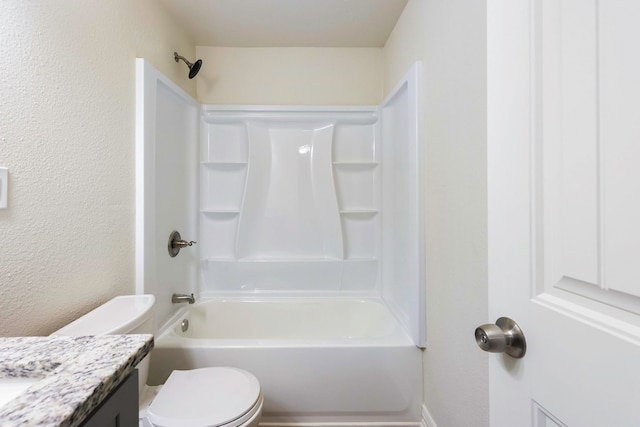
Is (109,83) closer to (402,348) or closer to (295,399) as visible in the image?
(295,399)

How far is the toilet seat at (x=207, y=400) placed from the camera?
982 millimetres

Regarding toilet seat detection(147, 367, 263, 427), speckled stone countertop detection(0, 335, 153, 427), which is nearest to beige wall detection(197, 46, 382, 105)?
toilet seat detection(147, 367, 263, 427)

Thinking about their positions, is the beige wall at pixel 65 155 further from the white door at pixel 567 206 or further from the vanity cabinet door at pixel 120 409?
the white door at pixel 567 206

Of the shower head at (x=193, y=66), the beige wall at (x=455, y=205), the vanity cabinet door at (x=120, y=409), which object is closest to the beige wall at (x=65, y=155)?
the shower head at (x=193, y=66)

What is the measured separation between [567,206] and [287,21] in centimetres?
198

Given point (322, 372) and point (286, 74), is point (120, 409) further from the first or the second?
point (286, 74)

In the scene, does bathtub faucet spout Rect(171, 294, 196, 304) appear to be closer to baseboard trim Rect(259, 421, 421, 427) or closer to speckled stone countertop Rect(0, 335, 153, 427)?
baseboard trim Rect(259, 421, 421, 427)

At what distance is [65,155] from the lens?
1.02 m

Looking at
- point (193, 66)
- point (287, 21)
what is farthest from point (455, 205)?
point (193, 66)

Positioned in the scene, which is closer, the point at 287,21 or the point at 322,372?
the point at 322,372

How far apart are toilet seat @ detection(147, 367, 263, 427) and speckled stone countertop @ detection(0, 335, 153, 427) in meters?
0.63

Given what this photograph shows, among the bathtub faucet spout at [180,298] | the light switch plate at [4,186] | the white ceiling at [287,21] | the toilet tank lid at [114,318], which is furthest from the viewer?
the bathtub faucet spout at [180,298]

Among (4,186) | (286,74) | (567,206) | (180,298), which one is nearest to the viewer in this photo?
(567,206)

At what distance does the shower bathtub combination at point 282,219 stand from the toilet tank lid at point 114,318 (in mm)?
290
